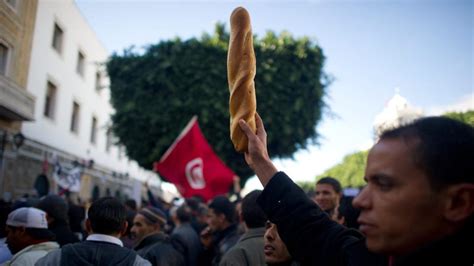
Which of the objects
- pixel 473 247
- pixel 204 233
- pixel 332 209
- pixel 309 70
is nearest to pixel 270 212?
pixel 473 247

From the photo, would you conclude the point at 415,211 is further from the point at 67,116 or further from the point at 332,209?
the point at 67,116

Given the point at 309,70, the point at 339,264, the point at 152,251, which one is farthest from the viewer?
the point at 309,70

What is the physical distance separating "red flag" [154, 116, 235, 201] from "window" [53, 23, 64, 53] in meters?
8.75

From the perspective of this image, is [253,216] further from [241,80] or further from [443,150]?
[443,150]

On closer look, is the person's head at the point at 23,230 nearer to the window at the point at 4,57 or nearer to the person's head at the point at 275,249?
the window at the point at 4,57

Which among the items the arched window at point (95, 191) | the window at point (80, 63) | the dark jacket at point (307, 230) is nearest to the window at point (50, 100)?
the window at point (80, 63)

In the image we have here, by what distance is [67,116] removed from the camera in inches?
684

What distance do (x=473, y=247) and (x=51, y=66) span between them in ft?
50.7

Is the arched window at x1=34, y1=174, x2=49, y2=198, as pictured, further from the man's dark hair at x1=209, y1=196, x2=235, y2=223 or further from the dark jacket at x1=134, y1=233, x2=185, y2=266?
the dark jacket at x1=134, y1=233, x2=185, y2=266

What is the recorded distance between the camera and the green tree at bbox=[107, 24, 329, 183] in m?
15.1

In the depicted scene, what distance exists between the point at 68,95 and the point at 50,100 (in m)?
1.85

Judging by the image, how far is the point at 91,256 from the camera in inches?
105

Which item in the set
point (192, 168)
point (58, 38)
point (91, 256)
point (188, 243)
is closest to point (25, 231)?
point (91, 256)

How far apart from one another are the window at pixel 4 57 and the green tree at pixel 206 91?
405 inches
